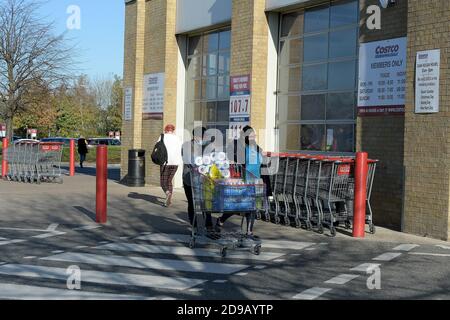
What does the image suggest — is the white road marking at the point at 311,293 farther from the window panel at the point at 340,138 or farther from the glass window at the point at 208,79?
the glass window at the point at 208,79

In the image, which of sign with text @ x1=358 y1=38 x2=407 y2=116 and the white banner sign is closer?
sign with text @ x1=358 y1=38 x2=407 y2=116

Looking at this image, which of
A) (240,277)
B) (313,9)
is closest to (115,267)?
→ (240,277)

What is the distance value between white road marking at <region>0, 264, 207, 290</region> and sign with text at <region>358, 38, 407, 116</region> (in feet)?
21.0

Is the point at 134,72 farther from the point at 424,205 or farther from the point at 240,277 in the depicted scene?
the point at 240,277

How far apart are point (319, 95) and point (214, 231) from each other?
568 cm

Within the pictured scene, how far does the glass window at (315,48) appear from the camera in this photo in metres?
14.4

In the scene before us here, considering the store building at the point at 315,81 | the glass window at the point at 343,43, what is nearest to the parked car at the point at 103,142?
the store building at the point at 315,81

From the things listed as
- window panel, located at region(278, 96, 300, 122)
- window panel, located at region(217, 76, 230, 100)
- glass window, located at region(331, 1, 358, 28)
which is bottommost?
window panel, located at region(278, 96, 300, 122)

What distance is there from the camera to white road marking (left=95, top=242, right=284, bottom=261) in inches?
349

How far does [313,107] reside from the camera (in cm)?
1475

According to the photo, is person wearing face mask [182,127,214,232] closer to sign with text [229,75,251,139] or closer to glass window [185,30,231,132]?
sign with text [229,75,251,139]

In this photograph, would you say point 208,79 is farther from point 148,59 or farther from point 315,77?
point 315,77

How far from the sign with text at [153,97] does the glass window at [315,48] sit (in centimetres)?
597

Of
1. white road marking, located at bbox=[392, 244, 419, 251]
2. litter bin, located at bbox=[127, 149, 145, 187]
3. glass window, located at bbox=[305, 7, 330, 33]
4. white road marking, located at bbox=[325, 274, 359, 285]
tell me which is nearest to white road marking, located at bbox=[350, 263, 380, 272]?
white road marking, located at bbox=[325, 274, 359, 285]
